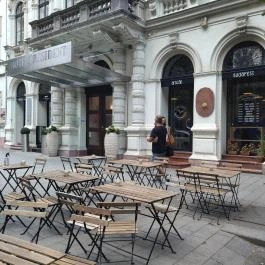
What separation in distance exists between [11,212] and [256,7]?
408 inches

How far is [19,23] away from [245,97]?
15740mm

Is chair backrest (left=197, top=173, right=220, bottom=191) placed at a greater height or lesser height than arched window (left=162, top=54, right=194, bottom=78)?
lesser

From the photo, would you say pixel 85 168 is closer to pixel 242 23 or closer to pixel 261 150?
pixel 261 150

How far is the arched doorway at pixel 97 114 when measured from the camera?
1586 cm

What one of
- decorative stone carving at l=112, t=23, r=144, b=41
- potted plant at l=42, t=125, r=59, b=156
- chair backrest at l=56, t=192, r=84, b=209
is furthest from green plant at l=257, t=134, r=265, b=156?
potted plant at l=42, t=125, r=59, b=156

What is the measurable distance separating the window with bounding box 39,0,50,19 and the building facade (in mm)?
1660

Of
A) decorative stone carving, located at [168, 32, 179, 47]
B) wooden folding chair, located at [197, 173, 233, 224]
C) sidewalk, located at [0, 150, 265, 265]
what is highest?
decorative stone carving, located at [168, 32, 179, 47]

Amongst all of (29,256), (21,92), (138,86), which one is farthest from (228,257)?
(21,92)

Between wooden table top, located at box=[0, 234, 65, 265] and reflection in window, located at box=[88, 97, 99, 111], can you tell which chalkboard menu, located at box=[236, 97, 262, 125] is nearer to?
reflection in window, located at box=[88, 97, 99, 111]

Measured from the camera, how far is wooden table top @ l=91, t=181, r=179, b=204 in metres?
4.54

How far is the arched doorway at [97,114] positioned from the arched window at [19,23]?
7882mm

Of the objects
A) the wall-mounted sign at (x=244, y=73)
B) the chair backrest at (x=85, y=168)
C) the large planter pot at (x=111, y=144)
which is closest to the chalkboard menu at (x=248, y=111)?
the wall-mounted sign at (x=244, y=73)

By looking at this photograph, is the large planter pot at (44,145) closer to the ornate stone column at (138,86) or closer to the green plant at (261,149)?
the ornate stone column at (138,86)

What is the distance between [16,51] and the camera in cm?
2106
